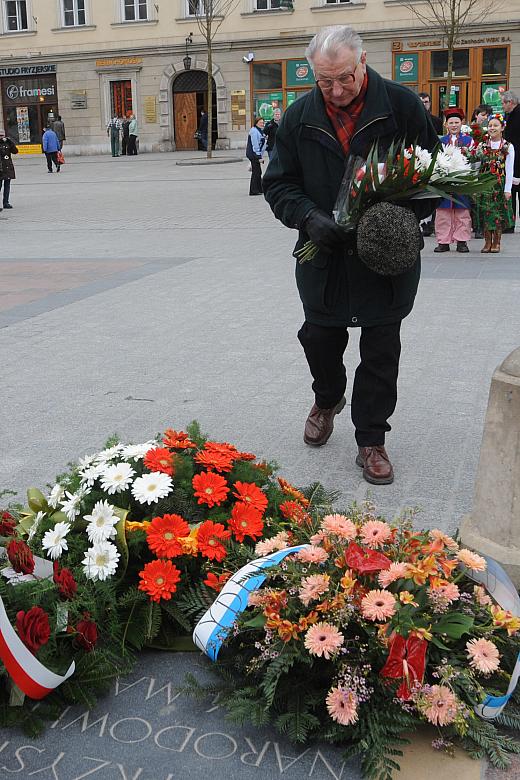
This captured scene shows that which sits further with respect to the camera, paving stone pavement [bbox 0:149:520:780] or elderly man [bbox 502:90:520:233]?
elderly man [bbox 502:90:520:233]

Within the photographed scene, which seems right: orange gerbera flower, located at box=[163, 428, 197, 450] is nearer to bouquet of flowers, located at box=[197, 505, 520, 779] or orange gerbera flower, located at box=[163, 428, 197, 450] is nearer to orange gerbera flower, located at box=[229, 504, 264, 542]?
orange gerbera flower, located at box=[229, 504, 264, 542]

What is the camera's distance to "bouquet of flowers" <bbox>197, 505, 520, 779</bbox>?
2.43 meters

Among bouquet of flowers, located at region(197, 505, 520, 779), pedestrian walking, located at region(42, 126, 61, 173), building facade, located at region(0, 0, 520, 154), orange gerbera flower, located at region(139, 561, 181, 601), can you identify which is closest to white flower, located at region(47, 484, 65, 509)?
orange gerbera flower, located at region(139, 561, 181, 601)

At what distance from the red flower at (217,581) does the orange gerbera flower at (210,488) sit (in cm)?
28

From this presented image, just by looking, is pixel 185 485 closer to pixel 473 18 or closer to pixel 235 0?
pixel 473 18

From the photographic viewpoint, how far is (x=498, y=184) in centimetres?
1148

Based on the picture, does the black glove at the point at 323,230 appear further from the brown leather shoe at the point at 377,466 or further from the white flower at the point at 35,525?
the white flower at the point at 35,525

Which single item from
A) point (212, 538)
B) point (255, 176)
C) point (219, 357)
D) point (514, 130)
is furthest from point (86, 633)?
point (255, 176)

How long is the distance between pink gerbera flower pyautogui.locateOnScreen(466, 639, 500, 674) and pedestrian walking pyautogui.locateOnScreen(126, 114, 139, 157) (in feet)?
122

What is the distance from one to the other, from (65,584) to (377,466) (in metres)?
1.91

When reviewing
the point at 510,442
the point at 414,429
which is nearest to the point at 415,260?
the point at 510,442

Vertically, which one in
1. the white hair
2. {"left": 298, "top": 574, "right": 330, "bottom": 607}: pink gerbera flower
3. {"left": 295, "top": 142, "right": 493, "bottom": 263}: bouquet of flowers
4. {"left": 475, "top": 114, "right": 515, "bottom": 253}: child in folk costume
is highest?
the white hair

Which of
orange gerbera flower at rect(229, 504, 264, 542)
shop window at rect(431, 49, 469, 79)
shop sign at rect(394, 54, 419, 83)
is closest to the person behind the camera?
orange gerbera flower at rect(229, 504, 264, 542)

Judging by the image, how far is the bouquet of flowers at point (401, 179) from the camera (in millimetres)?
3723
